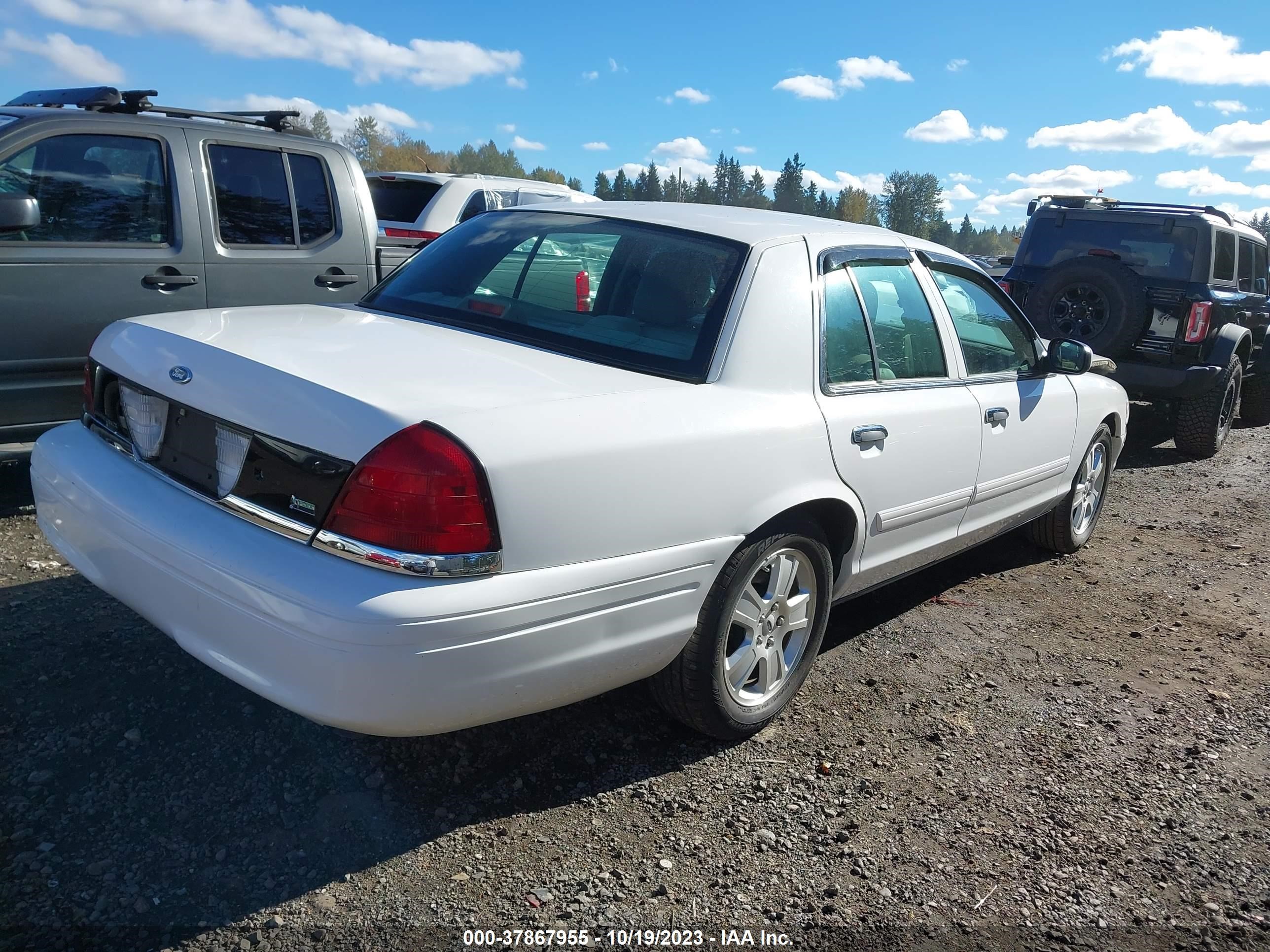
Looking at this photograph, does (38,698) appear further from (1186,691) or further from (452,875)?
(1186,691)

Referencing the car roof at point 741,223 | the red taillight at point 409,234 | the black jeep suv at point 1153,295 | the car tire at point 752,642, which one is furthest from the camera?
the red taillight at point 409,234

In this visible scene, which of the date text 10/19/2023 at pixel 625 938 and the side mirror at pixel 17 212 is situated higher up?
the side mirror at pixel 17 212

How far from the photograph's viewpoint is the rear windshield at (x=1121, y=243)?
816cm

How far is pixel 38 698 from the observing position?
2.99 m

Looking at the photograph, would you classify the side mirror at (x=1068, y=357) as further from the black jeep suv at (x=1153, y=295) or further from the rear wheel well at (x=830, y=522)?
the black jeep suv at (x=1153, y=295)

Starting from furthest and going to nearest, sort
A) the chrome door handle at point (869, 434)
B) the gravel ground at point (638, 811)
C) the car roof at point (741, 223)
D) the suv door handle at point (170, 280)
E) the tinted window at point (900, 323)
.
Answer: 1. the suv door handle at point (170, 280)
2. the tinted window at point (900, 323)
3. the car roof at point (741, 223)
4. the chrome door handle at point (869, 434)
5. the gravel ground at point (638, 811)

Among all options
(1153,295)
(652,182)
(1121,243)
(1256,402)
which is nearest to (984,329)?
(1153,295)

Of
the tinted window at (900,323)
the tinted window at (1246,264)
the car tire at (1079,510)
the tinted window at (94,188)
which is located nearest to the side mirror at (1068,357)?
the car tire at (1079,510)

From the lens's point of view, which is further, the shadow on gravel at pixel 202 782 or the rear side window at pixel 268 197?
the rear side window at pixel 268 197

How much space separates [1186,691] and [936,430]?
1.41 meters

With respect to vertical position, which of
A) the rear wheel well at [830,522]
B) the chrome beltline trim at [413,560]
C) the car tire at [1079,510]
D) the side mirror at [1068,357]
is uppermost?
the side mirror at [1068,357]

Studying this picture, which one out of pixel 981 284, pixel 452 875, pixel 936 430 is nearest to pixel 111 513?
pixel 452 875

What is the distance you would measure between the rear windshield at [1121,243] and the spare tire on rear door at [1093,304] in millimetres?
350

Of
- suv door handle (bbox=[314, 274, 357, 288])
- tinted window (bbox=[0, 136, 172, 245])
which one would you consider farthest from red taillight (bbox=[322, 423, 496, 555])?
suv door handle (bbox=[314, 274, 357, 288])
